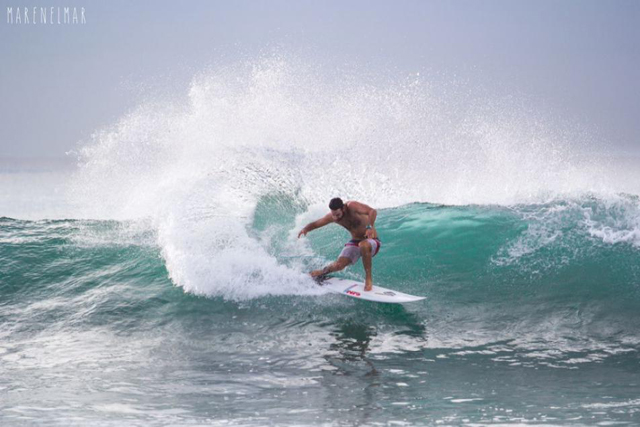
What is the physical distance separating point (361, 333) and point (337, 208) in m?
1.72

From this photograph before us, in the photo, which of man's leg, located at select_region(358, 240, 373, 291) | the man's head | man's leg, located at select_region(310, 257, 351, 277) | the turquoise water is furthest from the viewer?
man's leg, located at select_region(310, 257, 351, 277)

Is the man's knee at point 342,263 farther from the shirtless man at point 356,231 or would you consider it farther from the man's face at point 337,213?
the man's face at point 337,213

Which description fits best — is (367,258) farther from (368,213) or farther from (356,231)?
(368,213)

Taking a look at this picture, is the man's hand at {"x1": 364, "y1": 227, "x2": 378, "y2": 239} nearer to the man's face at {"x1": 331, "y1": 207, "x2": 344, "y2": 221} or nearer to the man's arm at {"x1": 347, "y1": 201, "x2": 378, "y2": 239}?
the man's arm at {"x1": 347, "y1": 201, "x2": 378, "y2": 239}

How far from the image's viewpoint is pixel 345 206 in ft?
26.4

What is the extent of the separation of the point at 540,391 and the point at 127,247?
8.56 meters

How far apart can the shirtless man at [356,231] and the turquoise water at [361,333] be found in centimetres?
44

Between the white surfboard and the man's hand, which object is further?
the man's hand

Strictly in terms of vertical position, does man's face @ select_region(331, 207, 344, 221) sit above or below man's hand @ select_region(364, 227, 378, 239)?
above

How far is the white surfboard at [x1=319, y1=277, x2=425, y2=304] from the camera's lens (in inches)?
300

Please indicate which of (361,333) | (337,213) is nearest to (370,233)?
(337,213)

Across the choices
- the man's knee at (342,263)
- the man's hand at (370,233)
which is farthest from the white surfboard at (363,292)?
the man's hand at (370,233)

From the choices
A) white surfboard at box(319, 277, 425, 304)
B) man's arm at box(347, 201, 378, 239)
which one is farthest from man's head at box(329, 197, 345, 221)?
white surfboard at box(319, 277, 425, 304)

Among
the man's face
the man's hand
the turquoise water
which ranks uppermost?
the man's face
